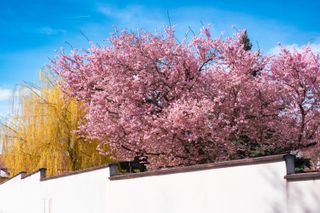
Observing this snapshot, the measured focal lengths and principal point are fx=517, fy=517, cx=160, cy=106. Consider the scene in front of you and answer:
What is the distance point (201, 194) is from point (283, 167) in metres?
2.22

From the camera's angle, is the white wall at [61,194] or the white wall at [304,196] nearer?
the white wall at [304,196]

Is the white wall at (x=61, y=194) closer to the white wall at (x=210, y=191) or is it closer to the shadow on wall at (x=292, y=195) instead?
the white wall at (x=210, y=191)

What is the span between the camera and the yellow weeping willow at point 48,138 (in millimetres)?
19703

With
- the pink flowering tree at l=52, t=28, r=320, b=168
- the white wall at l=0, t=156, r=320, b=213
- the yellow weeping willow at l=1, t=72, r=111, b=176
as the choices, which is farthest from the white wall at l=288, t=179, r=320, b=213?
the yellow weeping willow at l=1, t=72, r=111, b=176

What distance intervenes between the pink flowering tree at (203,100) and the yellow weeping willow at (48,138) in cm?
452

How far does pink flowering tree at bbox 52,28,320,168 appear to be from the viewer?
1309cm

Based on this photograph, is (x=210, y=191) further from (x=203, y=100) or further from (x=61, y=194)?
(x=61, y=194)

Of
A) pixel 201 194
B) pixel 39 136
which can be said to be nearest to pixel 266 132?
pixel 201 194

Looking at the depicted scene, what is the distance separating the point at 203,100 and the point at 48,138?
378 inches

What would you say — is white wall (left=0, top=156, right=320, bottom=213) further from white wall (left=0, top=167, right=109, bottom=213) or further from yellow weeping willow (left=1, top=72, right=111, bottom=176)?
yellow weeping willow (left=1, top=72, right=111, bottom=176)

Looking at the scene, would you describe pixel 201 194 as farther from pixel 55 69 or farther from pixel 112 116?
pixel 55 69

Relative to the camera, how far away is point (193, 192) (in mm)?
8992

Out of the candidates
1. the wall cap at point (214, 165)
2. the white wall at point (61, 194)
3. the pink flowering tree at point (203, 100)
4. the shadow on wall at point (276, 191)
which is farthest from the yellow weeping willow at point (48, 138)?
the shadow on wall at point (276, 191)

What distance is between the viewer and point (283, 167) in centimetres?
Answer: 688
